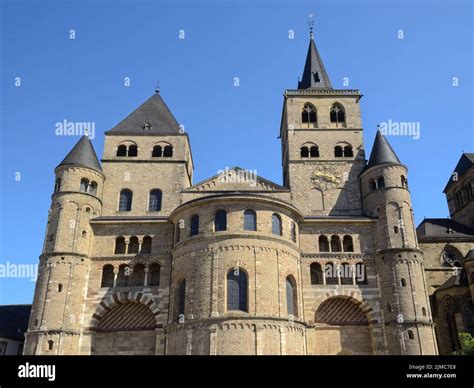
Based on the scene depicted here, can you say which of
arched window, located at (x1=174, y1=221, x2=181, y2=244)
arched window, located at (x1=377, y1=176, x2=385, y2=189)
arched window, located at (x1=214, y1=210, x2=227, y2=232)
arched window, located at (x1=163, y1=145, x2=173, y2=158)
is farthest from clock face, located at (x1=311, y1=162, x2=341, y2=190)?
arched window, located at (x1=174, y1=221, x2=181, y2=244)

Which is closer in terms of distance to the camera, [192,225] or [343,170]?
[192,225]

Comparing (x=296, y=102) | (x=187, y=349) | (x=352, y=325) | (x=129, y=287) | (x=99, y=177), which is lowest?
(x=187, y=349)

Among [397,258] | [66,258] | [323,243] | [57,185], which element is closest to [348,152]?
[323,243]

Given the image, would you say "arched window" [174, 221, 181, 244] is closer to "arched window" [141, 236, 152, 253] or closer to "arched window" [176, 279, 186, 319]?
"arched window" [141, 236, 152, 253]

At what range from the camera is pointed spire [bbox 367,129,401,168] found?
35406mm

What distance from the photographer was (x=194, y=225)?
2961 centimetres

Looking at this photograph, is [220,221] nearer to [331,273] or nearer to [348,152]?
[331,273]

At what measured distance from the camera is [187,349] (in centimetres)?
2572

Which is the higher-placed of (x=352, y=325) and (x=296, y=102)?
(x=296, y=102)

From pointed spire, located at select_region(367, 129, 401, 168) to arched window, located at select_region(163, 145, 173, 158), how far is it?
58.1 ft

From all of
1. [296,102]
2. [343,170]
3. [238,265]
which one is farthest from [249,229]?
[296,102]

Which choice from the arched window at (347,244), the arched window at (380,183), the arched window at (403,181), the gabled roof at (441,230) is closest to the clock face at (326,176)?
the arched window at (380,183)
